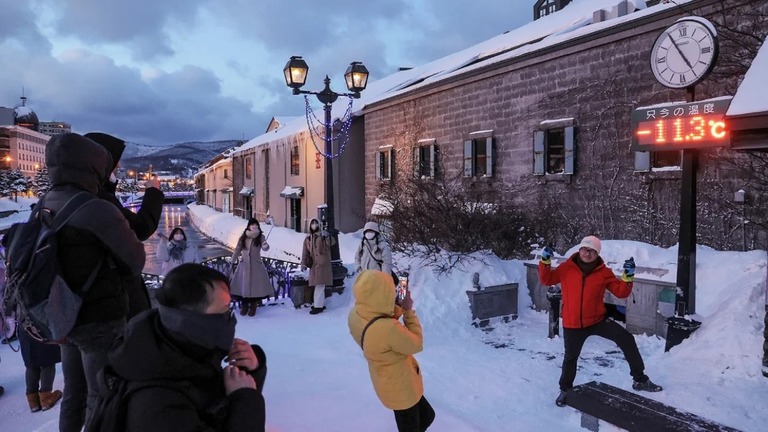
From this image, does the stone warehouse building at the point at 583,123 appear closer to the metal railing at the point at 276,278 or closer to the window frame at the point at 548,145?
the window frame at the point at 548,145

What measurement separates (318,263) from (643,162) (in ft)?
A: 22.1

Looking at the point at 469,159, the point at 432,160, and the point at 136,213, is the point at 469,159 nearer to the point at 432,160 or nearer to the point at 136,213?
the point at 432,160

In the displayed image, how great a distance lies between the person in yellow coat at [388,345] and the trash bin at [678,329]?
383 centimetres

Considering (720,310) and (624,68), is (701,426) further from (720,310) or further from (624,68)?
(624,68)

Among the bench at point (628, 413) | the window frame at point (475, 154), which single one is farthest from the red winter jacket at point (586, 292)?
the window frame at point (475, 154)

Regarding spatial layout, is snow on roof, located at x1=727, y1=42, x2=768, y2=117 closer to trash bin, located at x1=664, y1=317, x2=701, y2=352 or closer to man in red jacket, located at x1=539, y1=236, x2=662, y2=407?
man in red jacket, located at x1=539, y1=236, x2=662, y2=407

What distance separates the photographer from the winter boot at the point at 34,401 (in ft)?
15.1

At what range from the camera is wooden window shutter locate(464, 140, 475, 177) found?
49.4 ft

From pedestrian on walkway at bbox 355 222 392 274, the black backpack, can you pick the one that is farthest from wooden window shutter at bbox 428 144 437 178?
the black backpack

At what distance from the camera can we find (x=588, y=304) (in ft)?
15.8

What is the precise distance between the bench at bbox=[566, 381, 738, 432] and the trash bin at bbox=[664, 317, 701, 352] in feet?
6.63

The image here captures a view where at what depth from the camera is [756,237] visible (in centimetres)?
904

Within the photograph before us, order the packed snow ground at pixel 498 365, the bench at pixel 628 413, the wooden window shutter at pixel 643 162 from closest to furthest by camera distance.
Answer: the bench at pixel 628 413
the packed snow ground at pixel 498 365
the wooden window shutter at pixel 643 162

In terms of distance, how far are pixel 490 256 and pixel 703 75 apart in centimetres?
408
